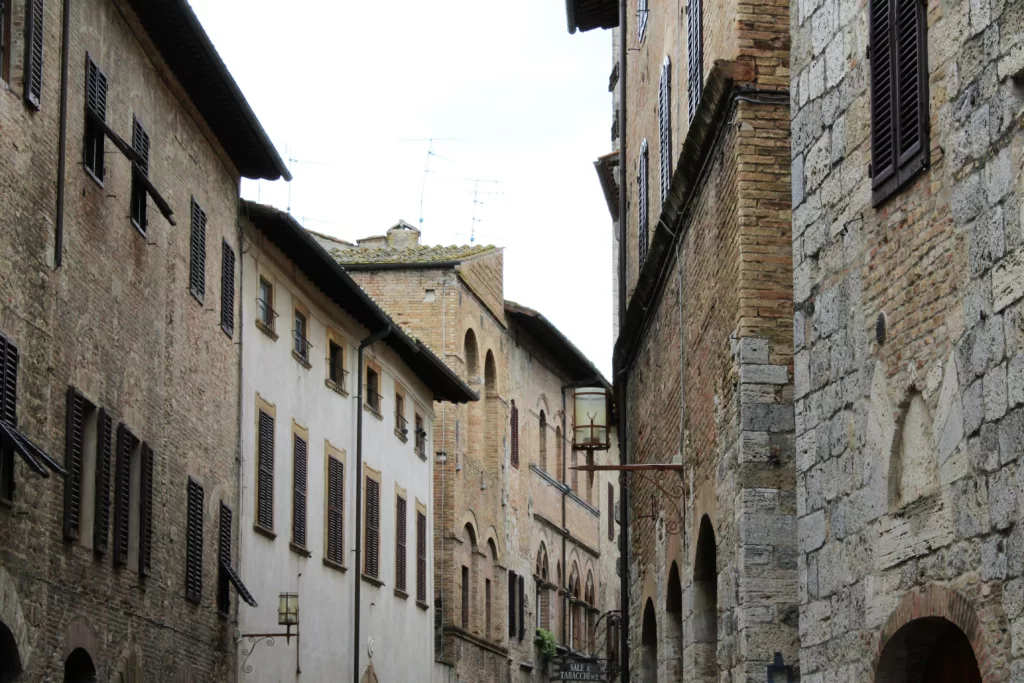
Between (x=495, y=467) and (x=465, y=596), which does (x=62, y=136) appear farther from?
(x=495, y=467)

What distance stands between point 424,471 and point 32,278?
706 inches

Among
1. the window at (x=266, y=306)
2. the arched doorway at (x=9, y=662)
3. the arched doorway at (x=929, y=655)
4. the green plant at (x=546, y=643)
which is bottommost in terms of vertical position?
the arched doorway at (x=929, y=655)

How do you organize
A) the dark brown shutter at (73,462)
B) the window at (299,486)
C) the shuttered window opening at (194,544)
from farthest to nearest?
the window at (299,486)
the shuttered window opening at (194,544)
the dark brown shutter at (73,462)

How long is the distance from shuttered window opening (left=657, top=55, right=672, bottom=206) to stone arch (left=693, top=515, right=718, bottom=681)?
11.8ft

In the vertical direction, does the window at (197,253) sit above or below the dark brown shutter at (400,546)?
above

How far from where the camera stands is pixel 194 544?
1880 centimetres

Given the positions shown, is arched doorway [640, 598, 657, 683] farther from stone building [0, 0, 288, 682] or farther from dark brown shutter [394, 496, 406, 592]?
dark brown shutter [394, 496, 406, 592]

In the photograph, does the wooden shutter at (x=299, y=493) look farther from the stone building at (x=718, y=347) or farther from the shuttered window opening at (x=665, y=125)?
the shuttered window opening at (x=665, y=125)

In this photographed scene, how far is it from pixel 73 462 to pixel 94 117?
2.95 m

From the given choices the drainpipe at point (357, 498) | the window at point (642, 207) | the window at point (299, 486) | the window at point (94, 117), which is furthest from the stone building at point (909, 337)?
the drainpipe at point (357, 498)

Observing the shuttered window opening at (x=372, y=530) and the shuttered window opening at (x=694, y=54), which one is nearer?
the shuttered window opening at (x=694, y=54)

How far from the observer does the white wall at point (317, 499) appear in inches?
846

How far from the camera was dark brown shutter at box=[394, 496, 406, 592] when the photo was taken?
94.0 feet

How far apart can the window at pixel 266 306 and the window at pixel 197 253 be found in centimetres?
251
